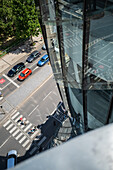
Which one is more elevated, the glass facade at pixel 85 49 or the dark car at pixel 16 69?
the glass facade at pixel 85 49

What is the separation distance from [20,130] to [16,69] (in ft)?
47.3

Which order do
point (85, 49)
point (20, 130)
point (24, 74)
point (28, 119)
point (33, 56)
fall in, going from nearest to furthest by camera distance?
1. point (85, 49)
2. point (20, 130)
3. point (28, 119)
4. point (24, 74)
5. point (33, 56)

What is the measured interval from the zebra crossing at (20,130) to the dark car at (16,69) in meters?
10.2

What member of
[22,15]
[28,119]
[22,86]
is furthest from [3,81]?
[22,15]

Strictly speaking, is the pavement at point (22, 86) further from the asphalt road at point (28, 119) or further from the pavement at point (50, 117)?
the asphalt road at point (28, 119)

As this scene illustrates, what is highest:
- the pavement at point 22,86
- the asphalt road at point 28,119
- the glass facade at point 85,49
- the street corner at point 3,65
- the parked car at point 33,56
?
the glass facade at point 85,49

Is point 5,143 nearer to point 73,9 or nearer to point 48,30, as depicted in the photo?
point 48,30

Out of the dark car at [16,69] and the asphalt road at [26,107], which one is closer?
the asphalt road at [26,107]

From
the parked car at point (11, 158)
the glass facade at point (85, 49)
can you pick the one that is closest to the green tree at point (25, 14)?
the glass facade at point (85, 49)

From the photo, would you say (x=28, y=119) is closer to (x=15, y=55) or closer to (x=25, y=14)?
(x=15, y=55)

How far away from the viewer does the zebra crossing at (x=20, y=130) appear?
26.1 m

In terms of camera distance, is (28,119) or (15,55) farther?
(15,55)

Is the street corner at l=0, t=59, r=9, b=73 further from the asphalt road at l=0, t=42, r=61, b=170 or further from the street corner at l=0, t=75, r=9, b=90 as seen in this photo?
the street corner at l=0, t=75, r=9, b=90

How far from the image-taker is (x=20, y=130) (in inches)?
1081
